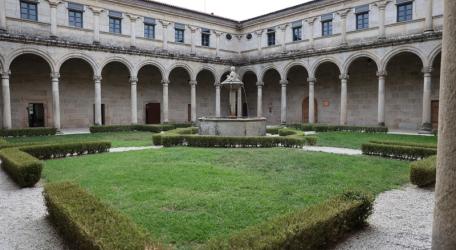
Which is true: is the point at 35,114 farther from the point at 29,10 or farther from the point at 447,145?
the point at 447,145

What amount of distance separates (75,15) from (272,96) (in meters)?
18.9

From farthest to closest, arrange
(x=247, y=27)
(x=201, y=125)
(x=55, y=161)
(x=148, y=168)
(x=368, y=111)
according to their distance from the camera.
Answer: (x=247, y=27)
(x=368, y=111)
(x=201, y=125)
(x=55, y=161)
(x=148, y=168)

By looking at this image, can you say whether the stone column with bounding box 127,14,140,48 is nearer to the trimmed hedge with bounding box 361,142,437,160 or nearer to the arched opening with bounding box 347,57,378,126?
the arched opening with bounding box 347,57,378,126

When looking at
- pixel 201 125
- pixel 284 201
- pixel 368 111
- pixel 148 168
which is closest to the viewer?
pixel 284 201

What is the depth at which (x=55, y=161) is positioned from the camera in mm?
11141

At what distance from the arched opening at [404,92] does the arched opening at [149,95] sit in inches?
749

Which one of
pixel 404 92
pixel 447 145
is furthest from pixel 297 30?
pixel 447 145

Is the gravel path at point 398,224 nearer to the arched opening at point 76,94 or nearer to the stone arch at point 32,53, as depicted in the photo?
the stone arch at point 32,53

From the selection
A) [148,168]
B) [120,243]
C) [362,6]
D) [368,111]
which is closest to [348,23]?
[362,6]

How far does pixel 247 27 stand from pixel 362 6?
37.6ft

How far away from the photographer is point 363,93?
27.0 m

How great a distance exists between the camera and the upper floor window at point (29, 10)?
72.0ft

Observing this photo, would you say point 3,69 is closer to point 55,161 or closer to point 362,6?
point 55,161

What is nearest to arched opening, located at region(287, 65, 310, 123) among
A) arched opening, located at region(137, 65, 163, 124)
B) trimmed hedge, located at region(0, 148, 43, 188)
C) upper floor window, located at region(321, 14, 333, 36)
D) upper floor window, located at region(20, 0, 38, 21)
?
upper floor window, located at region(321, 14, 333, 36)
